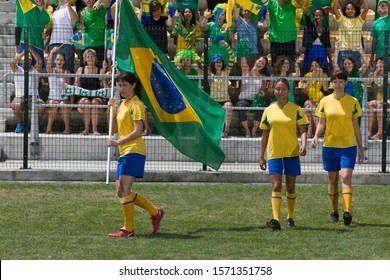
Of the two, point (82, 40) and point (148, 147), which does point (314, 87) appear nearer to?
point (148, 147)

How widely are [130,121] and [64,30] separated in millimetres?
8364

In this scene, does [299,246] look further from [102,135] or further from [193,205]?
[102,135]

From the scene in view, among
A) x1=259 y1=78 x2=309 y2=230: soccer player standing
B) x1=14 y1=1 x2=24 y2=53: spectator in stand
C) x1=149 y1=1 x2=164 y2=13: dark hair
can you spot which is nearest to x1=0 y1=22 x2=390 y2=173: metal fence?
x1=14 y1=1 x2=24 y2=53: spectator in stand

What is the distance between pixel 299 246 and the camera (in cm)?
1270

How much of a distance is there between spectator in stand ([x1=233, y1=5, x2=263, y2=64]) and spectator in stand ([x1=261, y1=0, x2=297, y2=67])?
1.08ft

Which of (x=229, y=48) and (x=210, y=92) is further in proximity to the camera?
(x=229, y=48)

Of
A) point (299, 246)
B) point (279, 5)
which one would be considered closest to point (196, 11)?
point (279, 5)

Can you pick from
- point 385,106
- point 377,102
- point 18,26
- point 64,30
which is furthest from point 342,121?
point 18,26

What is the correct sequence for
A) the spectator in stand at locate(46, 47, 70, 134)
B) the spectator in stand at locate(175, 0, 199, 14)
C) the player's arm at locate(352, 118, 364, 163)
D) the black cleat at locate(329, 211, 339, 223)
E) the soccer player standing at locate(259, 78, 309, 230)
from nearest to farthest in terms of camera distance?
1. the soccer player standing at locate(259, 78, 309, 230)
2. the player's arm at locate(352, 118, 364, 163)
3. the black cleat at locate(329, 211, 339, 223)
4. the spectator in stand at locate(46, 47, 70, 134)
5. the spectator in stand at locate(175, 0, 199, 14)

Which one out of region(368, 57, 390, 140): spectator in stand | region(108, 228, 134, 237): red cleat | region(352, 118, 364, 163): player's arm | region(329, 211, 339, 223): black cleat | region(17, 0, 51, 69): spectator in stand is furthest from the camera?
region(17, 0, 51, 69): spectator in stand

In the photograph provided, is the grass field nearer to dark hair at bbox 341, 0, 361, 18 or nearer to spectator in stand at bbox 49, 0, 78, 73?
spectator in stand at bbox 49, 0, 78, 73

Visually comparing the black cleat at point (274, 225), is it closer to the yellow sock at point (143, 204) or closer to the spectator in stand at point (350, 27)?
the yellow sock at point (143, 204)

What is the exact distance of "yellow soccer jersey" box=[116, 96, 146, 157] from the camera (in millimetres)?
13188

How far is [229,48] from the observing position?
20.3 m
